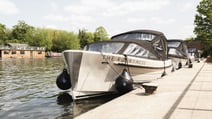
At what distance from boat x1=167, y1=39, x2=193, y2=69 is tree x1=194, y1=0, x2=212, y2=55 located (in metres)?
17.1

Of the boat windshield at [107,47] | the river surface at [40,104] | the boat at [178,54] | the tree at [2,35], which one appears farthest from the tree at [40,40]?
the boat windshield at [107,47]

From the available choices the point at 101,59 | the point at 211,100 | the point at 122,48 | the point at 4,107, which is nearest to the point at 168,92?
the point at 211,100

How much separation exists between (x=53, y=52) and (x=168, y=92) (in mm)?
94485

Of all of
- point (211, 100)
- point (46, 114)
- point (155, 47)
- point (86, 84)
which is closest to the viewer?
point (211, 100)

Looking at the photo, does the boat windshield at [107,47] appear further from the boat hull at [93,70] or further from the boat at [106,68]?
the boat hull at [93,70]

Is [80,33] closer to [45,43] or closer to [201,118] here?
[45,43]

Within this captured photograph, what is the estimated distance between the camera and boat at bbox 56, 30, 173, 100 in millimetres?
11047

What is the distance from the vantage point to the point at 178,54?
25234 millimetres

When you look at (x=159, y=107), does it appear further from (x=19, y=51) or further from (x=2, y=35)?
(x=2, y=35)

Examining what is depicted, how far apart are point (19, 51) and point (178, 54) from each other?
226 ft

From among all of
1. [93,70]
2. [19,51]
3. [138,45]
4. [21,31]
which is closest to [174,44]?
[138,45]

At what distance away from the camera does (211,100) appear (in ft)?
26.0

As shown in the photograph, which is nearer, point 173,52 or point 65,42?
point 173,52

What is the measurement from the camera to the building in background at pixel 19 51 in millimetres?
80812
